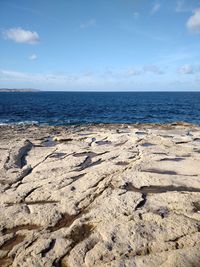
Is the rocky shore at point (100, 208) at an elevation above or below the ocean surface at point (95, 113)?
above

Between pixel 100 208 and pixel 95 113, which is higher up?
pixel 100 208

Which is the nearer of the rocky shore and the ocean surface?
the rocky shore

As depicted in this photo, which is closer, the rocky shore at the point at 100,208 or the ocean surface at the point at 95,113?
the rocky shore at the point at 100,208

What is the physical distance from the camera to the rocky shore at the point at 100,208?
761 cm

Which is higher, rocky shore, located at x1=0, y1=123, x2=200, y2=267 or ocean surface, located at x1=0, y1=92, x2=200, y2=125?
rocky shore, located at x1=0, y1=123, x2=200, y2=267

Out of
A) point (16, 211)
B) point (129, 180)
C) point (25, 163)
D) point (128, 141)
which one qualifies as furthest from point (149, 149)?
point (16, 211)

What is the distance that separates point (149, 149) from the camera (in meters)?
18.0

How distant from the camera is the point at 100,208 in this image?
33.3 feet

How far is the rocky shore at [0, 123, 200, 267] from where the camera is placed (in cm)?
761

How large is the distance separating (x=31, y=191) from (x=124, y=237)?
5502 millimetres

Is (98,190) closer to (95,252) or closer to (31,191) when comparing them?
(31,191)

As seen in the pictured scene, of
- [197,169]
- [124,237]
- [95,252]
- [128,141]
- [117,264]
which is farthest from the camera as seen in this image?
[128,141]

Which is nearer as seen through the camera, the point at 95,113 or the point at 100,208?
the point at 100,208

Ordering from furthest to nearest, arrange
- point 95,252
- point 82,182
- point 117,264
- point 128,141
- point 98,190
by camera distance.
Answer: point 128,141
point 82,182
point 98,190
point 95,252
point 117,264
